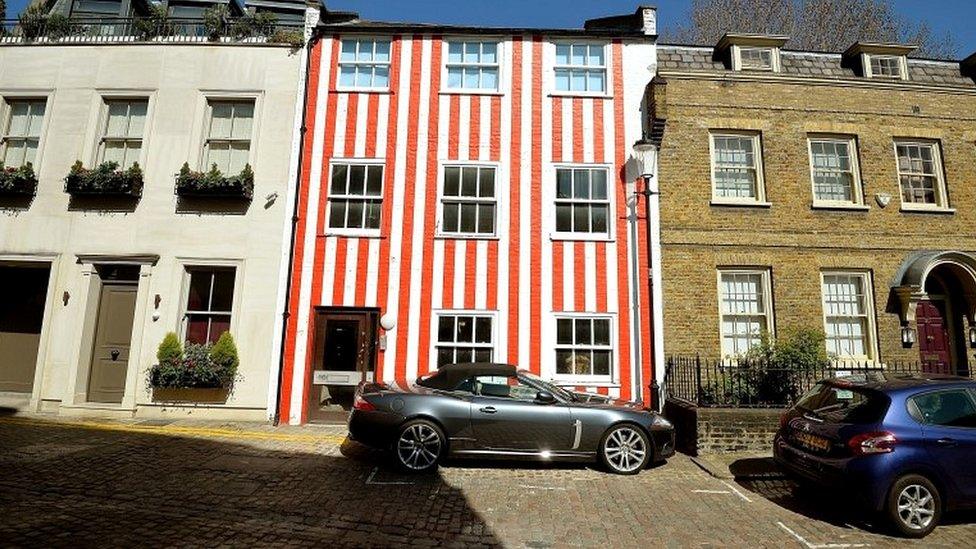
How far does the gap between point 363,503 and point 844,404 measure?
6.01 metres

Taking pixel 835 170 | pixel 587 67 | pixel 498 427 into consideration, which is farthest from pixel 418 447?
pixel 835 170

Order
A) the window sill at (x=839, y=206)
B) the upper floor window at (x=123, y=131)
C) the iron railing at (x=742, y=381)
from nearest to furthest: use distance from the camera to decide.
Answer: the iron railing at (x=742, y=381) → the upper floor window at (x=123, y=131) → the window sill at (x=839, y=206)

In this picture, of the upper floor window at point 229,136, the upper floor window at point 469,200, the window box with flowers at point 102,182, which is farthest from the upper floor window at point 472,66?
the window box with flowers at point 102,182

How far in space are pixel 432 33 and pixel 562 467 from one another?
33.2 ft

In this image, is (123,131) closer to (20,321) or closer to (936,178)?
(20,321)

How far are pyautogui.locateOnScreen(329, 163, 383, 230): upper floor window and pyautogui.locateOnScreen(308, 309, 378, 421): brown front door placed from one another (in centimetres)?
199

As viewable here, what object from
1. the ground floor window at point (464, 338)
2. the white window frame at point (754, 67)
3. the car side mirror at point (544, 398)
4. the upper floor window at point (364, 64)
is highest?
the white window frame at point (754, 67)

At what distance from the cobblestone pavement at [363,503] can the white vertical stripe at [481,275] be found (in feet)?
12.8

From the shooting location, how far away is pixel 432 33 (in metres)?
12.2

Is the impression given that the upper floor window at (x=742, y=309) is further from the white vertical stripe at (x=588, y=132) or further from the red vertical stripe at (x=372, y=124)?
the red vertical stripe at (x=372, y=124)

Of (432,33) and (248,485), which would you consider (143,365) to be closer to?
(248,485)

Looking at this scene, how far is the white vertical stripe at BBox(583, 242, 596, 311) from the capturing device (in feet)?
36.0

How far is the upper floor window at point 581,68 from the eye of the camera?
39.6ft

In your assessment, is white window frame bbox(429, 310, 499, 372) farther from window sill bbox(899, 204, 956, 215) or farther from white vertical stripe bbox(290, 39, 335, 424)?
window sill bbox(899, 204, 956, 215)
